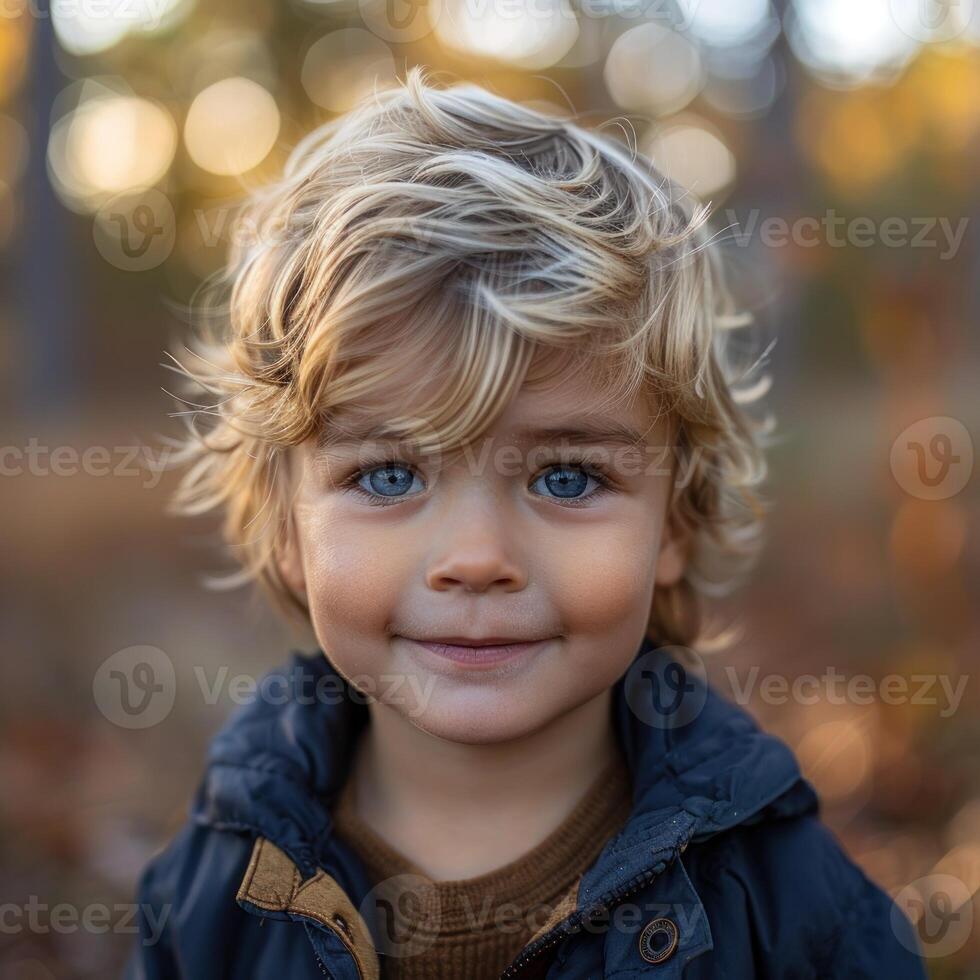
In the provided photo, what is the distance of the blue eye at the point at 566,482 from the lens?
1526 millimetres

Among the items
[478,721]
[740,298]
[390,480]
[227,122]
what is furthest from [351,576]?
[227,122]

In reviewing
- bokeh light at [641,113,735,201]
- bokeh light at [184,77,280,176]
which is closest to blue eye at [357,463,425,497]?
bokeh light at [641,113,735,201]

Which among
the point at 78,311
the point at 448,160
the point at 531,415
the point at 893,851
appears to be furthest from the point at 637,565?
the point at 78,311

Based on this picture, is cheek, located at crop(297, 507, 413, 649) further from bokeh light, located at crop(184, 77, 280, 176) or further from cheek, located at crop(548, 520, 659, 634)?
bokeh light, located at crop(184, 77, 280, 176)

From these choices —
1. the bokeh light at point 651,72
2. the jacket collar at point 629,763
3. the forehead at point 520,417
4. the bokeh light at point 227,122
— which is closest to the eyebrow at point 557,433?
the forehead at point 520,417

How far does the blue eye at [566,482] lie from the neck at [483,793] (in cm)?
41

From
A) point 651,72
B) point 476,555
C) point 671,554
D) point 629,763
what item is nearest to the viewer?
point 476,555

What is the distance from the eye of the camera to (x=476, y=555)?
1412 mm

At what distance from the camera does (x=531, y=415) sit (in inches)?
57.2

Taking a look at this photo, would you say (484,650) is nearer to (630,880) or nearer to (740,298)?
(630,880)

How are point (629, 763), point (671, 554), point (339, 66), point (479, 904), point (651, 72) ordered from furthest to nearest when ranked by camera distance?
point (339, 66) < point (651, 72) < point (671, 554) < point (629, 763) < point (479, 904)

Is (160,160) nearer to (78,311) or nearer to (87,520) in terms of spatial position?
(78,311)

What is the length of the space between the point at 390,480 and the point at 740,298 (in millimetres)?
2239

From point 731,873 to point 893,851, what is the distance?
1480 mm
